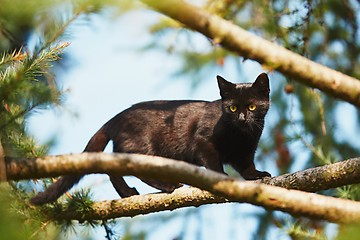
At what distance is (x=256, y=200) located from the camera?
6.50 feet

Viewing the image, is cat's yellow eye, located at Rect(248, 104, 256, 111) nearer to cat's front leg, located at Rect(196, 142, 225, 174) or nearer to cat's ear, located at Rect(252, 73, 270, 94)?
cat's ear, located at Rect(252, 73, 270, 94)

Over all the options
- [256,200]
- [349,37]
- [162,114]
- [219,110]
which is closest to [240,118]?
[219,110]

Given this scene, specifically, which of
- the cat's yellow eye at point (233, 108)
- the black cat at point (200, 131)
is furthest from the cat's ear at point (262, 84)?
the cat's yellow eye at point (233, 108)

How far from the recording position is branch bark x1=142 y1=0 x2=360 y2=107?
1.82 metres

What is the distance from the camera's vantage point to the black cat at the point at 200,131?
14.9 feet

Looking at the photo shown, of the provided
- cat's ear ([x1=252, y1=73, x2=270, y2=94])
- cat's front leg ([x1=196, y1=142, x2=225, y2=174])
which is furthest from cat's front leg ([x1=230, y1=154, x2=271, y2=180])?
cat's ear ([x1=252, y1=73, x2=270, y2=94])

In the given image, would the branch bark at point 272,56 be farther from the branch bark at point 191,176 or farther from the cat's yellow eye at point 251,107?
the cat's yellow eye at point 251,107

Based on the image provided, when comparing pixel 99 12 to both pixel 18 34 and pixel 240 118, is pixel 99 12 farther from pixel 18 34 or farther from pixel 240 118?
pixel 18 34

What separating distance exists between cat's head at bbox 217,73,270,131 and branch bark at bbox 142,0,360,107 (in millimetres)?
2604

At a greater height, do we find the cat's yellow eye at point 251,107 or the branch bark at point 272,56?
the branch bark at point 272,56

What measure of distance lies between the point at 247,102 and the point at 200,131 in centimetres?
42

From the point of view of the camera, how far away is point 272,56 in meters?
1.86

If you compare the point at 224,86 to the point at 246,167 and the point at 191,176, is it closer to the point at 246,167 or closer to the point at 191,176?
the point at 246,167

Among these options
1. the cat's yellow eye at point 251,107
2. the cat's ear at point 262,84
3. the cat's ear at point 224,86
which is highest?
the cat's ear at point 262,84
